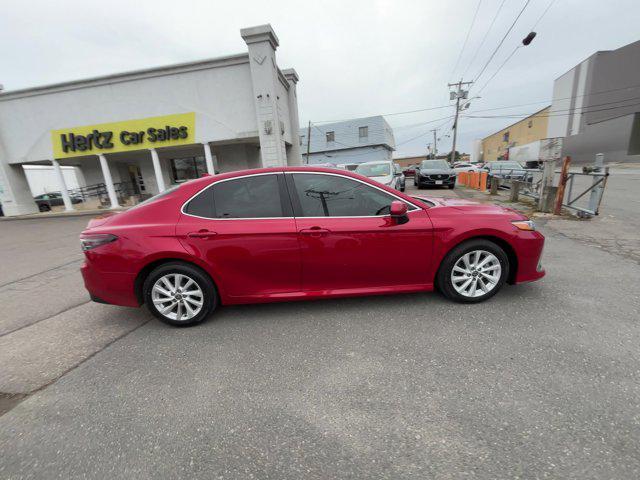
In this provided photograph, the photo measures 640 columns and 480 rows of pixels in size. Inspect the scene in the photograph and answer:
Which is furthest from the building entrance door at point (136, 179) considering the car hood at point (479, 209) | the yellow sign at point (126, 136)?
the car hood at point (479, 209)

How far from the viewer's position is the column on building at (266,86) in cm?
1160

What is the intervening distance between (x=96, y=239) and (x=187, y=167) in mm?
14921

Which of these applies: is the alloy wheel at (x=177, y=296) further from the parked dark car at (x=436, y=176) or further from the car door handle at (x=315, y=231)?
the parked dark car at (x=436, y=176)

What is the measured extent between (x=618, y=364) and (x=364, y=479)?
6.84ft

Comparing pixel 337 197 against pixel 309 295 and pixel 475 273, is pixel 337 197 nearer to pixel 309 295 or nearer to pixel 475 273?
pixel 309 295

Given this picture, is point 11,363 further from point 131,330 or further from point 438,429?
point 438,429

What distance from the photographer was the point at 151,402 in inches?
84.4

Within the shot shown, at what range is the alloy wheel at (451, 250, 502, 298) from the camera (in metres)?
3.15

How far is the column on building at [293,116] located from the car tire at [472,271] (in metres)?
14.3

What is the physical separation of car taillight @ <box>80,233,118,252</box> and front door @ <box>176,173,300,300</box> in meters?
0.67

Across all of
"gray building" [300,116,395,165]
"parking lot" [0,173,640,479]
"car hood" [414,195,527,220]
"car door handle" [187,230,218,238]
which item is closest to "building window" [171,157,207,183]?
"parking lot" [0,173,640,479]

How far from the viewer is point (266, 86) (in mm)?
12070

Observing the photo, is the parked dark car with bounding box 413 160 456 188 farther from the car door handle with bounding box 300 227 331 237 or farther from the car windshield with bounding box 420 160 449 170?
the car door handle with bounding box 300 227 331 237

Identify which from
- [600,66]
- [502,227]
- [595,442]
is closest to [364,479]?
[595,442]
